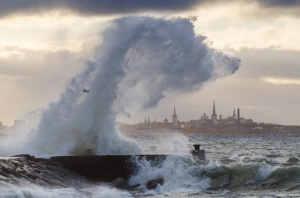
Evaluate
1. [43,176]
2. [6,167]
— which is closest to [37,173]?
[43,176]

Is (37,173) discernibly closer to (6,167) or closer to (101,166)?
(6,167)

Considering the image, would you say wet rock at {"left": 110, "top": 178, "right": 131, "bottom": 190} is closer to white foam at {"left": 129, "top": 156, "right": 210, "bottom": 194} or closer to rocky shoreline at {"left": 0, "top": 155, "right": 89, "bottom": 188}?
white foam at {"left": 129, "top": 156, "right": 210, "bottom": 194}

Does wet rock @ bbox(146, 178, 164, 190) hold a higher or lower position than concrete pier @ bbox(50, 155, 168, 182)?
lower

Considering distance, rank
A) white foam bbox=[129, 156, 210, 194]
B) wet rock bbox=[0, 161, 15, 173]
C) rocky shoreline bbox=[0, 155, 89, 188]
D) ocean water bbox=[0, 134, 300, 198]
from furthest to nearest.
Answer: white foam bbox=[129, 156, 210, 194], ocean water bbox=[0, 134, 300, 198], wet rock bbox=[0, 161, 15, 173], rocky shoreline bbox=[0, 155, 89, 188]

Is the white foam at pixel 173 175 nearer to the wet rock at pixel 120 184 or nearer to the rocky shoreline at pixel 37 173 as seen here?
the wet rock at pixel 120 184

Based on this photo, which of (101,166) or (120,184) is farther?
(101,166)

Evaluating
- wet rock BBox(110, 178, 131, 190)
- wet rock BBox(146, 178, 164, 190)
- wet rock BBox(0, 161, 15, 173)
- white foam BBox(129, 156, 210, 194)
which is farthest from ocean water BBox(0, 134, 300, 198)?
wet rock BBox(0, 161, 15, 173)

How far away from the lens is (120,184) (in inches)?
743

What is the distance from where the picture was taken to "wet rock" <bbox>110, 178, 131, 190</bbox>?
18.7 meters

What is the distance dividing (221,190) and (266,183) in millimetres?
1803

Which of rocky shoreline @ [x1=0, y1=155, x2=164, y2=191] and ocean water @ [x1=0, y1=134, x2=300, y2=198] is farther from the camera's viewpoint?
ocean water @ [x1=0, y1=134, x2=300, y2=198]

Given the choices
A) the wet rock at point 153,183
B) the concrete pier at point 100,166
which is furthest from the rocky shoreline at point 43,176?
the concrete pier at point 100,166

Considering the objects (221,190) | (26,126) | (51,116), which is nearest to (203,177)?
(221,190)

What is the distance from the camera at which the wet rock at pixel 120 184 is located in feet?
61.2
